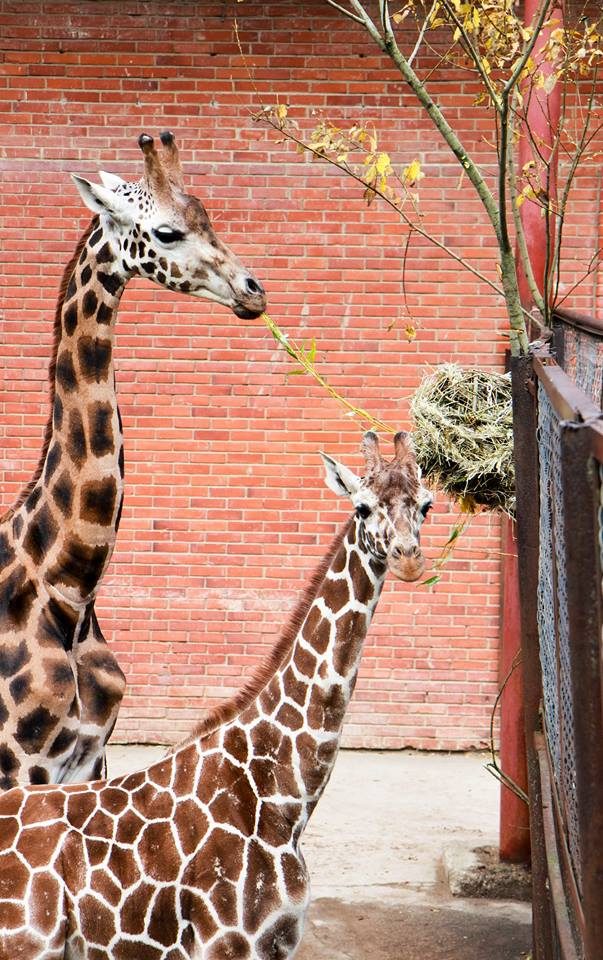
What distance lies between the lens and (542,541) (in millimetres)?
3959

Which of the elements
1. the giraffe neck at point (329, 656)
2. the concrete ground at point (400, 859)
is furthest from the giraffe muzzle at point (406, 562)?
the concrete ground at point (400, 859)

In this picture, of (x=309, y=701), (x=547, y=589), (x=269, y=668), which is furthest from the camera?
(x=269, y=668)

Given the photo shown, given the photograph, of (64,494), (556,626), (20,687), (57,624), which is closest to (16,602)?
(57,624)

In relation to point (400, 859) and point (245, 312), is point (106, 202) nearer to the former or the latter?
point (245, 312)

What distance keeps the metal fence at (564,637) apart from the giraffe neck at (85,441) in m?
1.53

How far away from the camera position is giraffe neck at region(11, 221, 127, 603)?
4723 millimetres

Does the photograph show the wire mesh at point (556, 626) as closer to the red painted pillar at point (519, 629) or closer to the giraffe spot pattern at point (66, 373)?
the giraffe spot pattern at point (66, 373)

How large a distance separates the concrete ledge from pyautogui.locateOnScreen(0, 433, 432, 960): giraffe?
2539mm

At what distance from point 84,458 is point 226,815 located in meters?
1.50

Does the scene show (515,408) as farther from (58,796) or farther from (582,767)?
(582,767)

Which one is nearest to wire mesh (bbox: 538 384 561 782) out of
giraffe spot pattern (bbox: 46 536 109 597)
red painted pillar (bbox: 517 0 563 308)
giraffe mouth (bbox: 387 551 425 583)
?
giraffe mouth (bbox: 387 551 425 583)

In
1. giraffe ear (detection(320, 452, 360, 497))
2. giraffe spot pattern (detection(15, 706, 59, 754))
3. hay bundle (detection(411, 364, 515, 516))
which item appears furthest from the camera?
hay bundle (detection(411, 364, 515, 516))

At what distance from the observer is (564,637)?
8.48 feet

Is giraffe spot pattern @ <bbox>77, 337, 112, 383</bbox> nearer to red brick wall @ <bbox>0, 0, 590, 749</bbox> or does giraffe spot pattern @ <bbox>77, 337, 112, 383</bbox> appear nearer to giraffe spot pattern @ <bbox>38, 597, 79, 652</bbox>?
giraffe spot pattern @ <bbox>38, 597, 79, 652</bbox>
